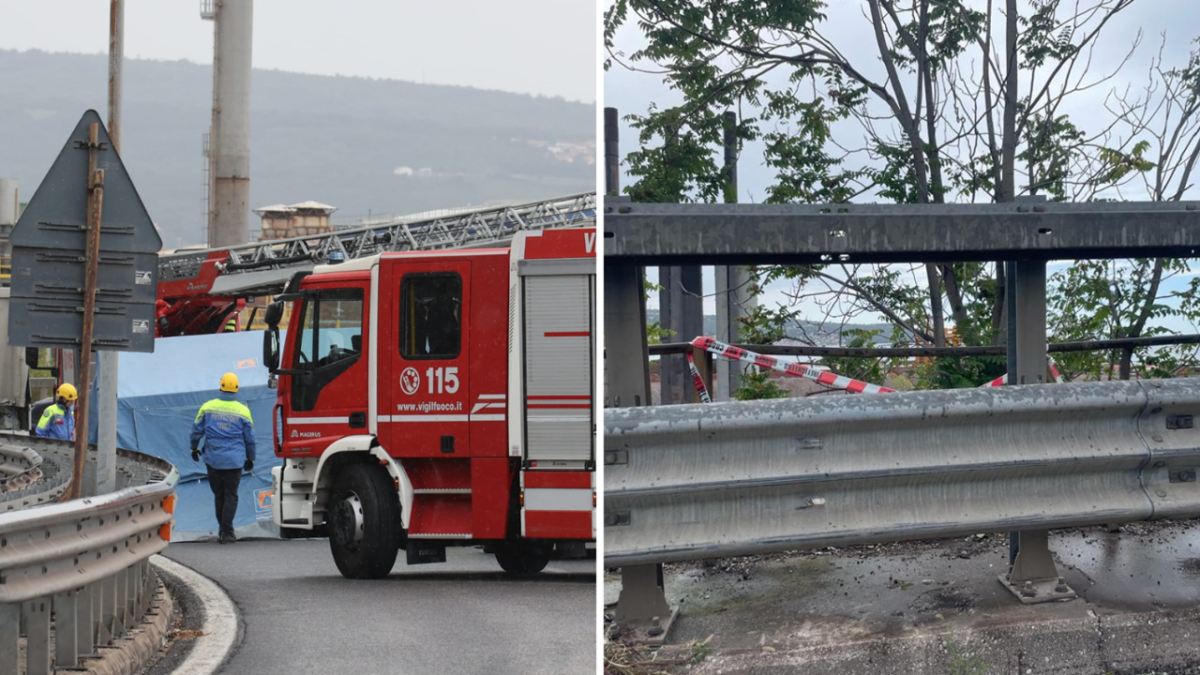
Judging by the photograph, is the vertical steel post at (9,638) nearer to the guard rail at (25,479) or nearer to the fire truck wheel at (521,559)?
the guard rail at (25,479)

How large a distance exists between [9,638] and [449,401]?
469cm

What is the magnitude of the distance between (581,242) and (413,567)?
3165 millimetres

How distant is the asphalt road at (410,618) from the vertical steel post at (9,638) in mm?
1265

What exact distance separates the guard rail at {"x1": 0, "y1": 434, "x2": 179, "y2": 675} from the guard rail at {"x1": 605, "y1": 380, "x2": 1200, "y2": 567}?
7.03 feet

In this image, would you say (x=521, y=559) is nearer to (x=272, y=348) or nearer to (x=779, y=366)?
(x=272, y=348)

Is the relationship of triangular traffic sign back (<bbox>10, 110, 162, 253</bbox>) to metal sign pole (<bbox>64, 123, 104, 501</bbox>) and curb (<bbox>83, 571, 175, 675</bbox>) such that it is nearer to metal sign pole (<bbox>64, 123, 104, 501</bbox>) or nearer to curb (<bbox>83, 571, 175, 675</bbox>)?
metal sign pole (<bbox>64, 123, 104, 501</bbox>)

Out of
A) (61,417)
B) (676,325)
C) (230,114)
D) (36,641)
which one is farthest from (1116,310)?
(230,114)

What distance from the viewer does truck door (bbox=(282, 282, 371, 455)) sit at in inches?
376

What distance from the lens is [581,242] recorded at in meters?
8.94

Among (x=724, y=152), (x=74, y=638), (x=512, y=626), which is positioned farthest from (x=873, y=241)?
(x=512, y=626)

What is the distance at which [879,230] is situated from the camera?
Answer: 12.6 feet

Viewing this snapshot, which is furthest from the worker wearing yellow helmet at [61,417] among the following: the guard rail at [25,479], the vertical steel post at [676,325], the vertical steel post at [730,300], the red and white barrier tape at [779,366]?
the red and white barrier tape at [779,366]

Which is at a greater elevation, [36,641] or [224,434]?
[224,434]

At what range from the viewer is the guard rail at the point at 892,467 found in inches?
155
